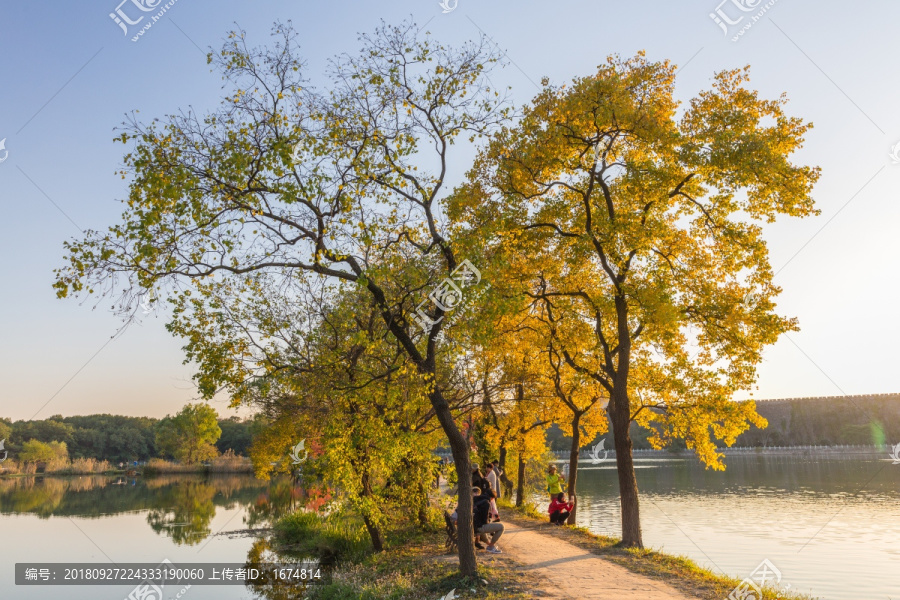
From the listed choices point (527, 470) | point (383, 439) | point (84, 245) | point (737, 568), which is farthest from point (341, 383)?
point (527, 470)

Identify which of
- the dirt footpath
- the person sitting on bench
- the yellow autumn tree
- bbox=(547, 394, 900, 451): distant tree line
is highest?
the yellow autumn tree

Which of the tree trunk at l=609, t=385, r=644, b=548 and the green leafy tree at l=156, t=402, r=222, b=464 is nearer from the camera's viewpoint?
the tree trunk at l=609, t=385, r=644, b=548

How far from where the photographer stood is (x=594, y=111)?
44.1ft

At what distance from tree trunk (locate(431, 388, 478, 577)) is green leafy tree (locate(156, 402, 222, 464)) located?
6937 cm

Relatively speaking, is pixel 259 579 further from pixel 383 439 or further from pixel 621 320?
pixel 621 320

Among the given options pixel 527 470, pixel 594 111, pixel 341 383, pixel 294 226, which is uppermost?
pixel 594 111

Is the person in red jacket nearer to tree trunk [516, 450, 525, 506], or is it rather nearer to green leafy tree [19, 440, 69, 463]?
tree trunk [516, 450, 525, 506]

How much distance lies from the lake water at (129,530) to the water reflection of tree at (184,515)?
1.6 inches

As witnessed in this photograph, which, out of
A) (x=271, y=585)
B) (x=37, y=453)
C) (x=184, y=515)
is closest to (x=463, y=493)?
(x=271, y=585)

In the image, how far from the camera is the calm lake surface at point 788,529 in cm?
1622

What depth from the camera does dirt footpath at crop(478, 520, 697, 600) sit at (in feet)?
31.6

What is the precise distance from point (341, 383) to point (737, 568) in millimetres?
12941

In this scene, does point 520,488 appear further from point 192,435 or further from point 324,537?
point 192,435

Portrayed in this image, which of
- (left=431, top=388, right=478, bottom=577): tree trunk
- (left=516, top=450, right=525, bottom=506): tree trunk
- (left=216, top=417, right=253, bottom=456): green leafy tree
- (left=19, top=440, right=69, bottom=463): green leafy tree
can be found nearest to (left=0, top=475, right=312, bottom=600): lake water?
(left=431, top=388, right=478, bottom=577): tree trunk
